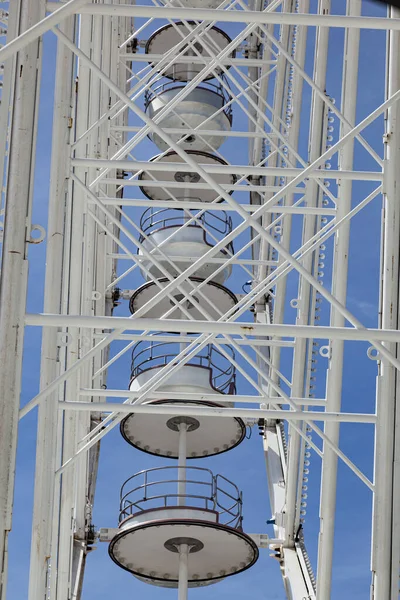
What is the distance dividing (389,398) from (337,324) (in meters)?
2.29

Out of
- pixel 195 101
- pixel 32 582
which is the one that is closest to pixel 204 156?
pixel 195 101

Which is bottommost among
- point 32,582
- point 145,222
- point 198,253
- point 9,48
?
point 32,582

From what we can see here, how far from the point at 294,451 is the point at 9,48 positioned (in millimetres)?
11062

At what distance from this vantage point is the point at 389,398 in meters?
14.2

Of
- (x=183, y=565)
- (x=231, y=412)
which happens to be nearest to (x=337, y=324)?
(x=231, y=412)

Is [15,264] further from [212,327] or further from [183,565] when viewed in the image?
[183,565]

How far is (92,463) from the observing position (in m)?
23.5

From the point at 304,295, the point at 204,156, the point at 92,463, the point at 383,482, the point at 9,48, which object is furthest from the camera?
the point at 204,156

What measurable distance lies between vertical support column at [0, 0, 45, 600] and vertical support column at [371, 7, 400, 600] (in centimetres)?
444

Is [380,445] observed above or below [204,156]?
below

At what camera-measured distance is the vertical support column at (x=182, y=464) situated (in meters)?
20.2

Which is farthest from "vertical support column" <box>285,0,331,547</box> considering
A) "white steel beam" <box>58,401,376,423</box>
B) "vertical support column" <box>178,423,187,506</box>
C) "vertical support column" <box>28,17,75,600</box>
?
"vertical support column" <box>28,17,75,600</box>

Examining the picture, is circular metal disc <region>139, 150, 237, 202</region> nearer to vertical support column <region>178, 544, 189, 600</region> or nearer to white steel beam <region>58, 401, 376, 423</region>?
vertical support column <region>178, 544, 189, 600</region>

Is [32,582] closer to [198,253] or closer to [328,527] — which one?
[328,527]
